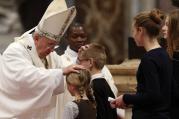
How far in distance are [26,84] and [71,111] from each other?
0.38 meters

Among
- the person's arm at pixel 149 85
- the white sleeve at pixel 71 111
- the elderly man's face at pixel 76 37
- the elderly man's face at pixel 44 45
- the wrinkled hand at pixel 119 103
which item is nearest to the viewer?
the person's arm at pixel 149 85

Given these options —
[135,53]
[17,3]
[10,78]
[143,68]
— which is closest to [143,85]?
[143,68]

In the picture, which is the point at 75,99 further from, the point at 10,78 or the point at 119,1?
the point at 119,1

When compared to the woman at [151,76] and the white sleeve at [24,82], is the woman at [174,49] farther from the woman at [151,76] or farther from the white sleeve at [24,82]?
the white sleeve at [24,82]

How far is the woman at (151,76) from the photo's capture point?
4824mm

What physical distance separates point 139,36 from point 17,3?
3169 mm

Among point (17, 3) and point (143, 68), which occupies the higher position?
point (17, 3)

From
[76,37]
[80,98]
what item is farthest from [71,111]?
[76,37]

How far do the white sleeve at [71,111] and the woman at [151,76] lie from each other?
29 cm

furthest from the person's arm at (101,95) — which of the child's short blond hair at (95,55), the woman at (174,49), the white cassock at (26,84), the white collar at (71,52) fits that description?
the white collar at (71,52)

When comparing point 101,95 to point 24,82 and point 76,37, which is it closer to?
point 24,82

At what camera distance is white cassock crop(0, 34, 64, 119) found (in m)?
5.18

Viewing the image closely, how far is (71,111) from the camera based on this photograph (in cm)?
511

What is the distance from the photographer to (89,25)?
8.73 metres
